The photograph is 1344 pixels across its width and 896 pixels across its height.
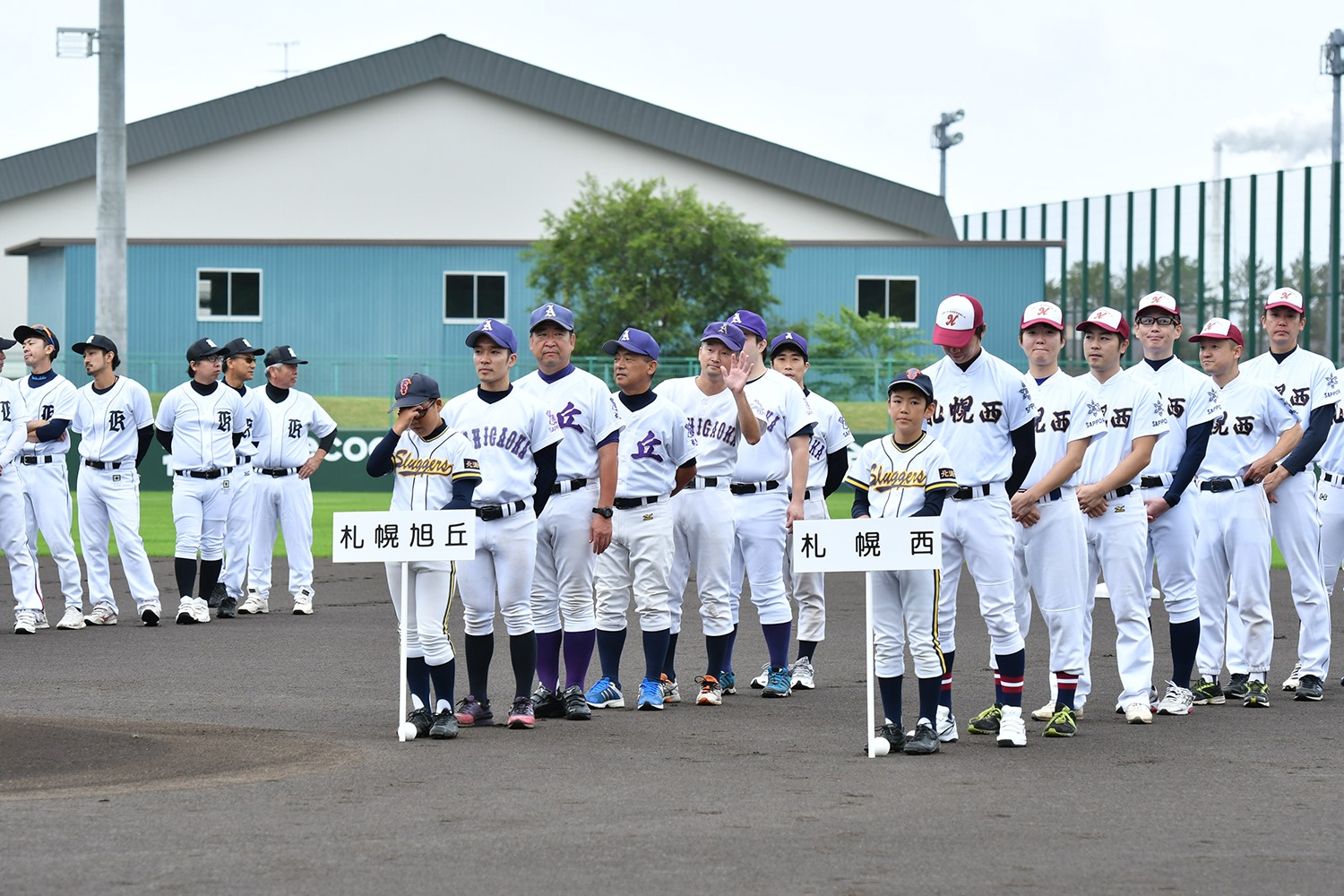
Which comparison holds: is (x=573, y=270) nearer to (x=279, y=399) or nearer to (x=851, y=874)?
(x=279, y=399)

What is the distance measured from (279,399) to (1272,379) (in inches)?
346

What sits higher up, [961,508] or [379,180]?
[379,180]

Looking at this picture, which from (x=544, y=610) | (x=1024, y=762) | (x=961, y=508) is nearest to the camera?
(x=1024, y=762)

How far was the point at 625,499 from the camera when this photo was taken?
1002 centimetres

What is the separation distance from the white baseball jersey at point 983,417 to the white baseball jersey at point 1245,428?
2021 millimetres

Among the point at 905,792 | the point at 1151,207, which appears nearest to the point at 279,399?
the point at 905,792

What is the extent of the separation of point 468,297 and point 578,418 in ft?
128

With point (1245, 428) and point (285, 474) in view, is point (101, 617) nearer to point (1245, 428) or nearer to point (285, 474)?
point (285, 474)

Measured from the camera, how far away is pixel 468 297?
48000 millimetres

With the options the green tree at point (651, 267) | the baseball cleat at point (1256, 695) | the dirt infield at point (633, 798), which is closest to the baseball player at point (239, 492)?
A: the dirt infield at point (633, 798)

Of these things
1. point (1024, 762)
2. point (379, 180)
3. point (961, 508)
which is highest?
point (379, 180)

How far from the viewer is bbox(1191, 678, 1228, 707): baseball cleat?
10391 mm

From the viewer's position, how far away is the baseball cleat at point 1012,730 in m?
8.70

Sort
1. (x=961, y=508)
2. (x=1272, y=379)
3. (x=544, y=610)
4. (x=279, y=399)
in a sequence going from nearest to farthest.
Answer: (x=961, y=508) < (x=544, y=610) < (x=1272, y=379) < (x=279, y=399)
